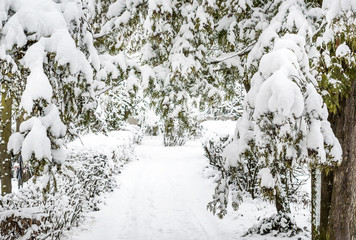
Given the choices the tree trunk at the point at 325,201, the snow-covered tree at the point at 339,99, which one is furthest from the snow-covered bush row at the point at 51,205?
the tree trunk at the point at 325,201

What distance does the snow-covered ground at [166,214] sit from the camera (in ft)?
20.7

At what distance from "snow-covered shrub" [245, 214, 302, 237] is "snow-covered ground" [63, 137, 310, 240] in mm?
155

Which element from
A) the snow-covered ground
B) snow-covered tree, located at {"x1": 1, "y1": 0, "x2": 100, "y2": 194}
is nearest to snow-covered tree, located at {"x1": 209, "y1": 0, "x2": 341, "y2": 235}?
snow-covered tree, located at {"x1": 1, "y1": 0, "x2": 100, "y2": 194}

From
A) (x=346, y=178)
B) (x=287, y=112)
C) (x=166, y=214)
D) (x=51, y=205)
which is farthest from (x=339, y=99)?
(x=166, y=214)

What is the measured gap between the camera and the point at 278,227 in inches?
238

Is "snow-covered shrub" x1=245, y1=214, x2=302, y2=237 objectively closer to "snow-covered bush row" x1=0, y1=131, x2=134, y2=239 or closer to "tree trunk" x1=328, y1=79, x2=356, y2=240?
"tree trunk" x1=328, y1=79, x2=356, y2=240

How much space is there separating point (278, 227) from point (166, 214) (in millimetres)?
2867

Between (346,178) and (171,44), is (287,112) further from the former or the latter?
(171,44)

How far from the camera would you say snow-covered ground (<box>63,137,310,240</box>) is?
20.7ft

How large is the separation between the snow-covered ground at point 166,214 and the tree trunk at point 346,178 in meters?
2.17

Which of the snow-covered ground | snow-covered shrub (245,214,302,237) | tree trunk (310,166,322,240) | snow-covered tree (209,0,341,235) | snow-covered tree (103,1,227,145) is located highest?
snow-covered tree (103,1,227,145)

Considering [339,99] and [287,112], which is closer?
[287,112]

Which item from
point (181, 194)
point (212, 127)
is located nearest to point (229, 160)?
point (181, 194)

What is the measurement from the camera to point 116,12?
5.43 metres
